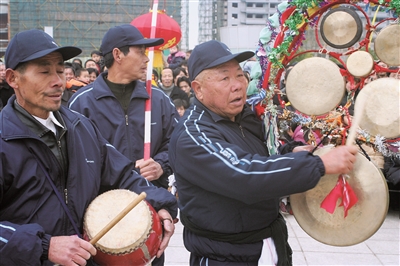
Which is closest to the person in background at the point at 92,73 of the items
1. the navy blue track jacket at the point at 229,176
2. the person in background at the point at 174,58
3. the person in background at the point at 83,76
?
the person in background at the point at 83,76

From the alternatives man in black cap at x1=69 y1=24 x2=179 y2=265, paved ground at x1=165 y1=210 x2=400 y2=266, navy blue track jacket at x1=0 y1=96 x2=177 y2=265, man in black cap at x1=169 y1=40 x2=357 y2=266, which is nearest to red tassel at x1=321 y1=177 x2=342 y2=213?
man in black cap at x1=169 y1=40 x2=357 y2=266

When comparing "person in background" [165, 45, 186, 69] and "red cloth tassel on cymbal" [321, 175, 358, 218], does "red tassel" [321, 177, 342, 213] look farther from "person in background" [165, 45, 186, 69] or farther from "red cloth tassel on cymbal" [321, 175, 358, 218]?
"person in background" [165, 45, 186, 69]

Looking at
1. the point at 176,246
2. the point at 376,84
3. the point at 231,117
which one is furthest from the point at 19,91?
the point at 176,246

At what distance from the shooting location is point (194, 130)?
2.13 m

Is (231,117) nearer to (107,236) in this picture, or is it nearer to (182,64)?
(107,236)

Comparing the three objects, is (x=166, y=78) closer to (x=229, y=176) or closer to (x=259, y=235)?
(x=259, y=235)

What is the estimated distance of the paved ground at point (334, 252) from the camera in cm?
453

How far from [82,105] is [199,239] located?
4.84 feet

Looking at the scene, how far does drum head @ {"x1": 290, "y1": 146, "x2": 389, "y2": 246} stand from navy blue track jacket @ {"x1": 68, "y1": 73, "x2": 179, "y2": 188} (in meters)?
1.37

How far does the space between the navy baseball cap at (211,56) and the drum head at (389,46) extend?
57 cm

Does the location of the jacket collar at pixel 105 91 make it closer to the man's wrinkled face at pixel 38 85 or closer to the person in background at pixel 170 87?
the man's wrinkled face at pixel 38 85

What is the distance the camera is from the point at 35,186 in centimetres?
195

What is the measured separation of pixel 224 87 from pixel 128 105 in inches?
50.4

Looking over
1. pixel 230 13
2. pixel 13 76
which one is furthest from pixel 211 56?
pixel 230 13
